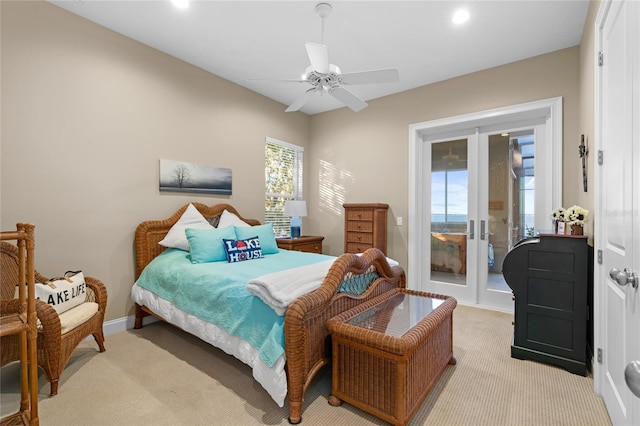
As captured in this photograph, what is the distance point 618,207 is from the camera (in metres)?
1.66

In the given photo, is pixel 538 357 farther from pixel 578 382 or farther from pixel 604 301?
pixel 604 301

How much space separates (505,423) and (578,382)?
90 centimetres

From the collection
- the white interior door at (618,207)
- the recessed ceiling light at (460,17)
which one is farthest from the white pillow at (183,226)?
the white interior door at (618,207)

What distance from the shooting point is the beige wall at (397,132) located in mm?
3246

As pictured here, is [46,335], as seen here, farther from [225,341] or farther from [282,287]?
[282,287]

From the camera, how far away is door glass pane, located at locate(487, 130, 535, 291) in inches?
144

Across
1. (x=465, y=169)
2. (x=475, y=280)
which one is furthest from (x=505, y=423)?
(x=465, y=169)

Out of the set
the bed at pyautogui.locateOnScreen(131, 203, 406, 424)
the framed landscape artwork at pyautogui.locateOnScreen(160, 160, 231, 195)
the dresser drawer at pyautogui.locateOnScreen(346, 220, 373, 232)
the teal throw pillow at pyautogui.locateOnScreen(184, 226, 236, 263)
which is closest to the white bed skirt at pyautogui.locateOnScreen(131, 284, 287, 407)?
the bed at pyautogui.locateOnScreen(131, 203, 406, 424)

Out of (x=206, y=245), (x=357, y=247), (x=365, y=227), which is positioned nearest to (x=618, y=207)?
(x=365, y=227)

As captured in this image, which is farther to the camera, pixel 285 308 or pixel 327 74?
pixel 327 74

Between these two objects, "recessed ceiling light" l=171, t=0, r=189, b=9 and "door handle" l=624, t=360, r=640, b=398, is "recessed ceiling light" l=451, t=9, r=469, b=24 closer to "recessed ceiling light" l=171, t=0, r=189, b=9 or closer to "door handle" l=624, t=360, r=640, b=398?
"recessed ceiling light" l=171, t=0, r=189, b=9

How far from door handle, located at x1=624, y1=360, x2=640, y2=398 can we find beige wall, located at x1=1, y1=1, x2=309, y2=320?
11.7ft

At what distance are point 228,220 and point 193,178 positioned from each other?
0.66m

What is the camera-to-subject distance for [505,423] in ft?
5.75
